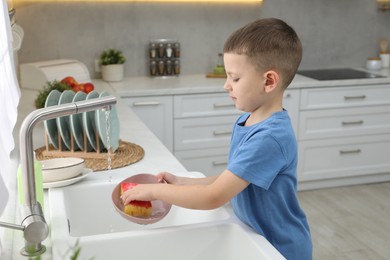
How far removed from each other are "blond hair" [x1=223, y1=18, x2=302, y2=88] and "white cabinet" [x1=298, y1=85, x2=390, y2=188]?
7.82 feet

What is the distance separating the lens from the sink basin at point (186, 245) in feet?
3.91

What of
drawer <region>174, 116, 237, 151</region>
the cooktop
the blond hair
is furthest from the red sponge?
the cooktop

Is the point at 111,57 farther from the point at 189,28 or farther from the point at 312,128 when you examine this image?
the point at 312,128

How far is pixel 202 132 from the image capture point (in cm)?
350

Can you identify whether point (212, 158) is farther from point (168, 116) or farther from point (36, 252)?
point (36, 252)

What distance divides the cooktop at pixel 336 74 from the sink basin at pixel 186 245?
8.60ft

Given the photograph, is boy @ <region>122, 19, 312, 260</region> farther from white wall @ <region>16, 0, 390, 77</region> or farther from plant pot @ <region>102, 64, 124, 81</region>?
white wall @ <region>16, 0, 390, 77</region>

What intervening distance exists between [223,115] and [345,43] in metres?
1.41

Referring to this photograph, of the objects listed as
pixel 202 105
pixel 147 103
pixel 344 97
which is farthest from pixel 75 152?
pixel 344 97

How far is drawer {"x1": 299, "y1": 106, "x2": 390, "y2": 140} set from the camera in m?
3.66

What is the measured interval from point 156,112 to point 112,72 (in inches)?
19.0

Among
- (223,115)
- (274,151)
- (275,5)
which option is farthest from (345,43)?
(274,151)

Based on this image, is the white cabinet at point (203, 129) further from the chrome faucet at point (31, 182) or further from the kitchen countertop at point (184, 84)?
the chrome faucet at point (31, 182)

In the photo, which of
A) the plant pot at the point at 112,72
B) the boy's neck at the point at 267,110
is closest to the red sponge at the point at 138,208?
the boy's neck at the point at 267,110
